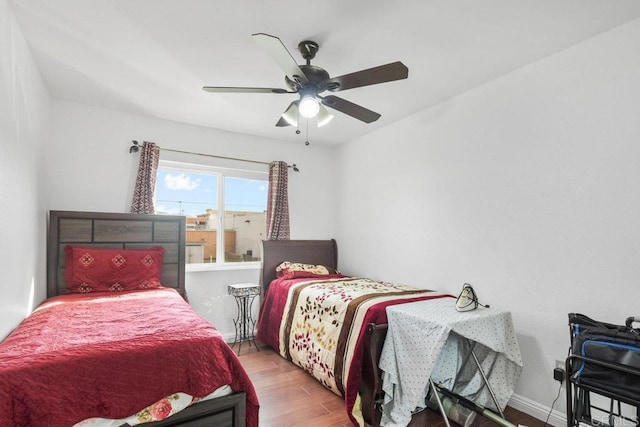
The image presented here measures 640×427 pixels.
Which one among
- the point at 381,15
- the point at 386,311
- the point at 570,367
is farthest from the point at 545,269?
the point at 381,15

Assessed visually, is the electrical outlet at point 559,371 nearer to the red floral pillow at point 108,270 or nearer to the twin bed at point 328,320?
the twin bed at point 328,320

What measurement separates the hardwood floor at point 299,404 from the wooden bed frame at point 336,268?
0.69 feet

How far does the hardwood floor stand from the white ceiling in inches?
97.7

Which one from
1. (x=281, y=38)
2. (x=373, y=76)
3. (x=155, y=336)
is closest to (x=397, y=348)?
(x=155, y=336)

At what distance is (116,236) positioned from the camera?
3191mm

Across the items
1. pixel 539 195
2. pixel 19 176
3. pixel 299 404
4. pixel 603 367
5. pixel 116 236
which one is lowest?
pixel 299 404

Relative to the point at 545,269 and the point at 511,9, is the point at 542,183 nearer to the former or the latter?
the point at 545,269

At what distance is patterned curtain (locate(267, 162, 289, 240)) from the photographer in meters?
4.13

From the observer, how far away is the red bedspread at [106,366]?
1254mm

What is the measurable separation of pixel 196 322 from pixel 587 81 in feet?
9.29

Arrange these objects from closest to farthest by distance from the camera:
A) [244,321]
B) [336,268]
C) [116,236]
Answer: [116,236] → [244,321] → [336,268]

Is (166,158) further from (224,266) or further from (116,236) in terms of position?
(224,266)

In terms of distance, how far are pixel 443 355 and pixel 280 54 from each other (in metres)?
2.34

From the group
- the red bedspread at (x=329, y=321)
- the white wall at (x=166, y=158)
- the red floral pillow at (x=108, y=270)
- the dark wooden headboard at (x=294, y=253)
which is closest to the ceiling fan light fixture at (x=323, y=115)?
the red bedspread at (x=329, y=321)
